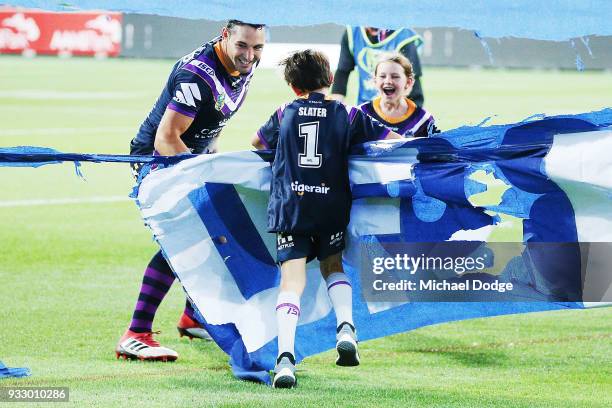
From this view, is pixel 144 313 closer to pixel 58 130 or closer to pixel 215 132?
pixel 215 132

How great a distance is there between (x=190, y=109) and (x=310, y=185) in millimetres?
1018

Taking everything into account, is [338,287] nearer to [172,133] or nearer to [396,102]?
[172,133]

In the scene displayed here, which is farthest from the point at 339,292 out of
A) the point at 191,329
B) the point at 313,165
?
the point at 191,329

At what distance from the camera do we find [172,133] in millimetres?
6289

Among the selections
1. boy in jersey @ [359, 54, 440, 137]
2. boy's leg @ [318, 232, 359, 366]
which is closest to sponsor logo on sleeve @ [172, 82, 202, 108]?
boy's leg @ [318, 232, 359, 366]

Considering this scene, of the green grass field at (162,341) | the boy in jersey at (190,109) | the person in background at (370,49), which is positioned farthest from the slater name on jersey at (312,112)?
the person in background at (370,49)

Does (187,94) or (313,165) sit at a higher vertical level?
(187,94)

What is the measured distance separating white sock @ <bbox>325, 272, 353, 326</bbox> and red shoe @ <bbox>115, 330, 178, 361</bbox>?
45.4 inches

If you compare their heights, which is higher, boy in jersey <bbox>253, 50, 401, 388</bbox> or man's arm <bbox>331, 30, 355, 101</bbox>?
man's arm <bbox>331, 30, 355, 101</bbox>

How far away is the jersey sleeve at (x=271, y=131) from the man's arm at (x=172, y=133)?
0.54 metres

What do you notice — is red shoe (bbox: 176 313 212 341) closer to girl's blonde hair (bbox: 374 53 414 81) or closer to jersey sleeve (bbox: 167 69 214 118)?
jersey sleeve (bbox: 167 69 214 118)

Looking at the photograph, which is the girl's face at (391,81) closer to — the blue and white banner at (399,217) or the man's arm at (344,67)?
the blue and white banner at (399,217)

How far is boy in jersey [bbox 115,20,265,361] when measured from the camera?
20.6 feet

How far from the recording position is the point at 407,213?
231 inches
